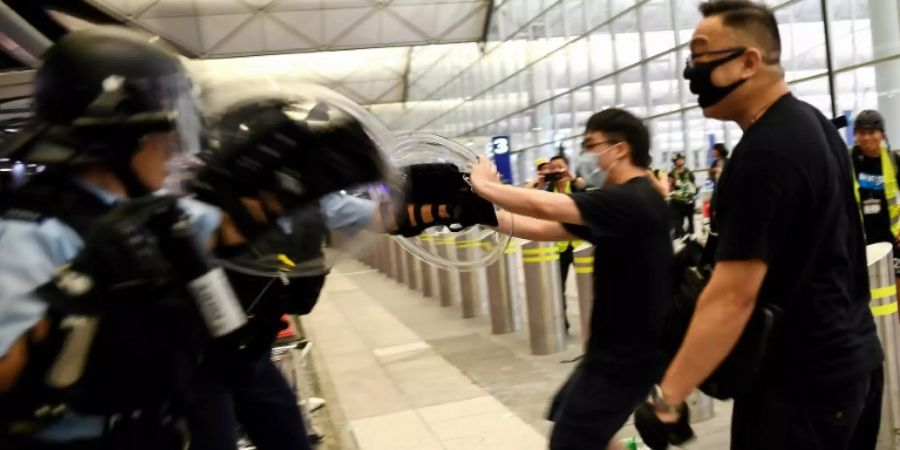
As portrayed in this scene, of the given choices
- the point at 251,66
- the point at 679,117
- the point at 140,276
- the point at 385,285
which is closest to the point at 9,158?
the point at 140,276

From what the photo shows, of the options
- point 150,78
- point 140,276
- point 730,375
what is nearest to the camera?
point 140,276

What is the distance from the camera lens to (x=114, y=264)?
127 centimetres

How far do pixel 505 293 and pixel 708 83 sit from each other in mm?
6059

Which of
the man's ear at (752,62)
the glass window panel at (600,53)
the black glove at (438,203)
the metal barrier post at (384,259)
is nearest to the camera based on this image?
the man's ear at (752,62)

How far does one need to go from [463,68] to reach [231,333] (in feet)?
78.0

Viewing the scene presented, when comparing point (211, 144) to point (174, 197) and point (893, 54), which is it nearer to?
point (174, 197)

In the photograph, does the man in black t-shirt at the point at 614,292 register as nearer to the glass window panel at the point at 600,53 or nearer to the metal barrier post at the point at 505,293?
the metal barrier post at the point at 505,293

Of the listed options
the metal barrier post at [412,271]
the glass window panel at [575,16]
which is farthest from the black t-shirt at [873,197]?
the glass window panel at [575,16]

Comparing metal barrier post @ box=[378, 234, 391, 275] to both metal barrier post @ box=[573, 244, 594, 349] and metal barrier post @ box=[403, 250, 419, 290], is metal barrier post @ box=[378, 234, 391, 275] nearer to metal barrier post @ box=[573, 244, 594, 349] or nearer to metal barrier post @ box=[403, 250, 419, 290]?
metal barrier post @ box=[403, 250, 419, 290]

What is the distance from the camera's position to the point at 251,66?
2.00 metres

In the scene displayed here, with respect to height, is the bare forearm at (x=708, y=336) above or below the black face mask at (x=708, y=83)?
below

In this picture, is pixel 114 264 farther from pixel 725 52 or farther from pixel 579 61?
pixel 579 61

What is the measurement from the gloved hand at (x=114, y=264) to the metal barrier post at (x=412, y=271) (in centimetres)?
1096

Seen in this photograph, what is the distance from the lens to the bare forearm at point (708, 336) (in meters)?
1.88
